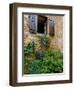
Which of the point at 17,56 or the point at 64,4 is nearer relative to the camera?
the point at 17,56

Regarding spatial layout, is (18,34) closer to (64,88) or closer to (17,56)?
(17,56)

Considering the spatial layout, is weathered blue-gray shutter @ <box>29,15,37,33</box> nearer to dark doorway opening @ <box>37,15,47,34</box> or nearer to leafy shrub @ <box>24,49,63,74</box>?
dark doorway opening @ <box>37,15,47,34</box>

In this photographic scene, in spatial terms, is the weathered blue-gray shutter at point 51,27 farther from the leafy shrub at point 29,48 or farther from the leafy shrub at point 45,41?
the leafy shrub at point 29,48

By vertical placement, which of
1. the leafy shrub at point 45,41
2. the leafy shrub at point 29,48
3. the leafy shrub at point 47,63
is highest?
the leafy shrub at point 45,41

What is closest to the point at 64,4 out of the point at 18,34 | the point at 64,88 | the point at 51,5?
the point at 51,5

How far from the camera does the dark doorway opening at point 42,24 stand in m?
1.92

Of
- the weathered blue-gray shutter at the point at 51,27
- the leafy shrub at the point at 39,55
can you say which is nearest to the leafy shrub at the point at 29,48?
the leafy shrub at the point at 39,55

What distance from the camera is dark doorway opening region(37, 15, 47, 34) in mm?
1922

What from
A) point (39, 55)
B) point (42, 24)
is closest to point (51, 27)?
point (42, 24)

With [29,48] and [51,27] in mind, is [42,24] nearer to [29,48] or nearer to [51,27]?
[51,27]

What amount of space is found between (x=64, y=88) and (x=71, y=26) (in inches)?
17.8

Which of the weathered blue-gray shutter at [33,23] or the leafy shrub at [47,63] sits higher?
the weathered blue-gray shutter at [33,23]

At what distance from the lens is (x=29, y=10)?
189cm

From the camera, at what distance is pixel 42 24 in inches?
75.9
